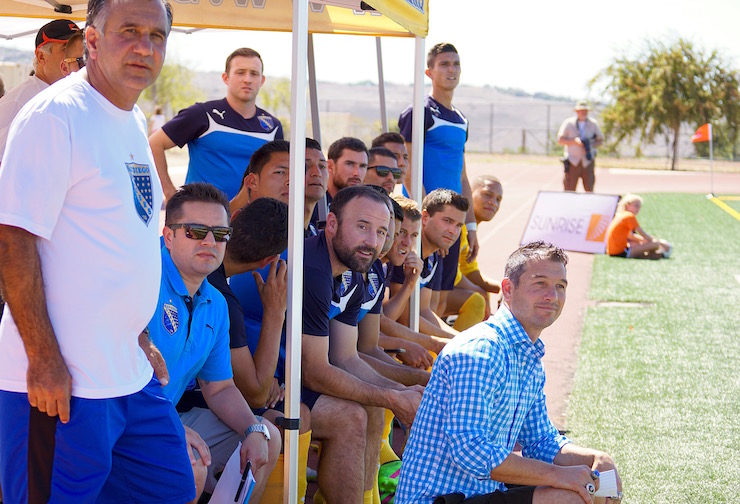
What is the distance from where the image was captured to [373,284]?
15.6 feet

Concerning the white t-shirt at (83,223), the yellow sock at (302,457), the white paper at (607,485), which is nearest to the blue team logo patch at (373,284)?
the yellow sock at (302,457)

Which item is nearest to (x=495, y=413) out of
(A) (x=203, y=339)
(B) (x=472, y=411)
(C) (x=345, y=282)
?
(B) (x=472, y=411)

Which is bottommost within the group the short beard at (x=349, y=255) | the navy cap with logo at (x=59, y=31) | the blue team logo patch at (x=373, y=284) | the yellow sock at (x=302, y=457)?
the yellow sock at (x=302, y=457)

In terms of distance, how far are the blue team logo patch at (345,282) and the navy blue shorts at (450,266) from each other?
2234mm

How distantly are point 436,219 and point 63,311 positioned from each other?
12.6 ft

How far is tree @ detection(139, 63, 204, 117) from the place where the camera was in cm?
5394

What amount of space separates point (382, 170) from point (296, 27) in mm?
2674

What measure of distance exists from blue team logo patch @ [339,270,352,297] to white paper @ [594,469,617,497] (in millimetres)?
1538

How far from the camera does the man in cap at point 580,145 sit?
18.0m

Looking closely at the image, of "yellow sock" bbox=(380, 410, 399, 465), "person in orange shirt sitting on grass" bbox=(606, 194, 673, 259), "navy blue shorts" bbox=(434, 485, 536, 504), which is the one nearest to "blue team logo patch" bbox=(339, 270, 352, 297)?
"yellow sock" bbox=(380, 410, 399, 465)

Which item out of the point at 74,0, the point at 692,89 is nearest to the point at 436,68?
the point at 74,0

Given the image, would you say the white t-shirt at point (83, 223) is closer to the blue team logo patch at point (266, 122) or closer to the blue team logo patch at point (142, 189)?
the blue team logo patch at point (142, 189)

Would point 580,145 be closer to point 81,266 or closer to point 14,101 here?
point 14,101

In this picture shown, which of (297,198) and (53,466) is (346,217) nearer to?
(297,198)
